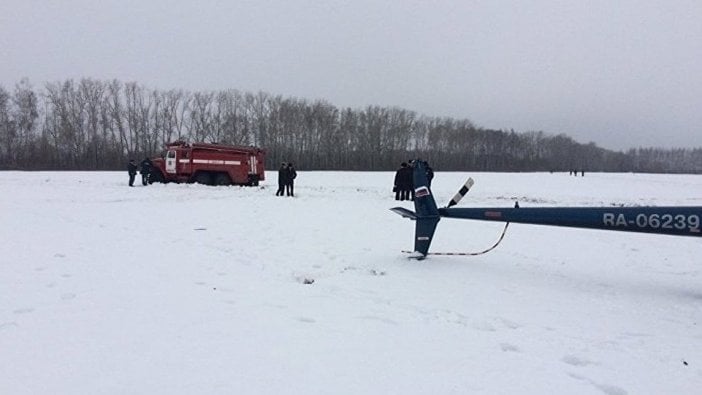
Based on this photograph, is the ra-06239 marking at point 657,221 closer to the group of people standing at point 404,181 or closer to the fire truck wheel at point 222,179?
the group of people standing at point 404,181

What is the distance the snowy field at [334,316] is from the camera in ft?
11.1

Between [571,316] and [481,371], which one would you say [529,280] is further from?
[481,371]

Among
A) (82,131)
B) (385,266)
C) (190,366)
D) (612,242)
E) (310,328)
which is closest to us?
(190,366)

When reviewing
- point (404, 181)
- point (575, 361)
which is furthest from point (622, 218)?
point (404, 181)

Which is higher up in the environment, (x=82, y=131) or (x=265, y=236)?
(x=82, y=131)

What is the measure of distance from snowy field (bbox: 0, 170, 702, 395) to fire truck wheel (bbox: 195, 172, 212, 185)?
1442cm

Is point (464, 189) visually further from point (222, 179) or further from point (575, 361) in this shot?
point (222, 179)

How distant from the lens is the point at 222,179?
2500cm

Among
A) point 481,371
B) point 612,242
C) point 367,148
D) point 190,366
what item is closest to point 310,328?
point 190,366

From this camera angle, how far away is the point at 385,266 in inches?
290

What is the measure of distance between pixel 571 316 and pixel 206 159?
73.0 feet

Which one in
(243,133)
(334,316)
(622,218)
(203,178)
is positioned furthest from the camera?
(243,133)

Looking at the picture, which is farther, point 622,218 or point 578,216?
point 578,216

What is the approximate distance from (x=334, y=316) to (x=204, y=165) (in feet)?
70.0
